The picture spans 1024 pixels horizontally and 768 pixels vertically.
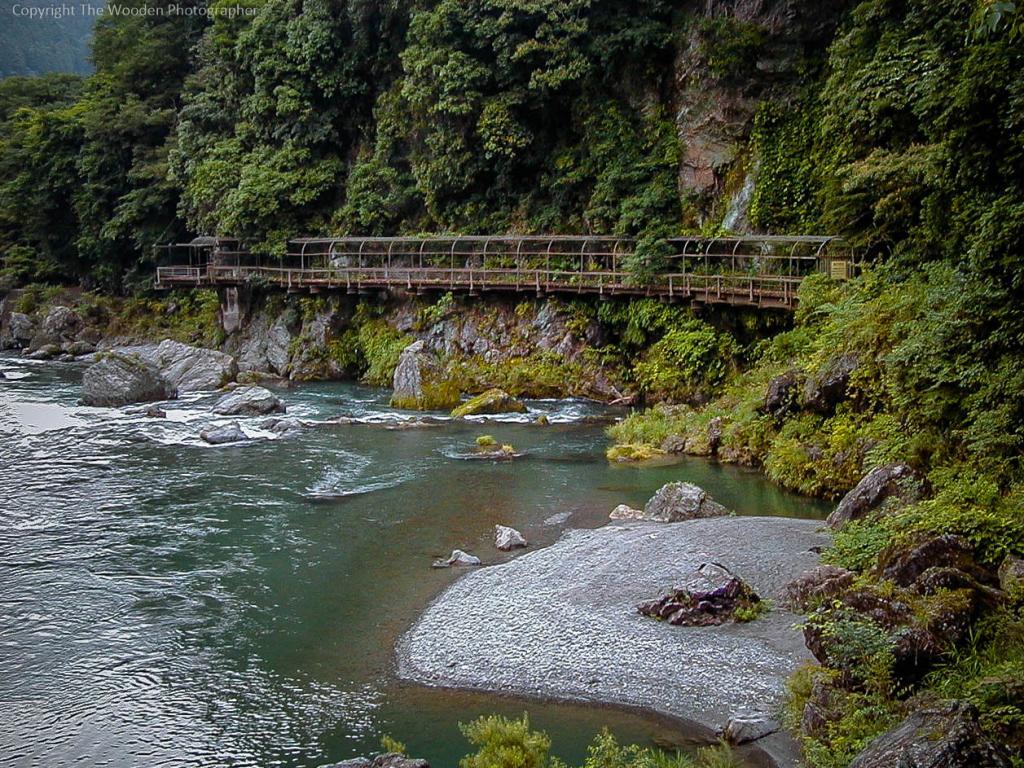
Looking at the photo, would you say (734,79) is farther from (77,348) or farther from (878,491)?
(77,348)

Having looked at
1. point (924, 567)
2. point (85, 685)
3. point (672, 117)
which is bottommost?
point (85, 685)

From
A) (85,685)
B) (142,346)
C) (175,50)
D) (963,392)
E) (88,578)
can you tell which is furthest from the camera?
(175,50)

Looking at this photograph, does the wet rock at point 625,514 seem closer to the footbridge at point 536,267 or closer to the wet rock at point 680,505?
the wet rock at point 680,505

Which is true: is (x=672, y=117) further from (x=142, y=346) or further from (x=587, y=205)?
(x=142, y=346)

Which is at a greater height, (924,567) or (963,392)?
(963,392)

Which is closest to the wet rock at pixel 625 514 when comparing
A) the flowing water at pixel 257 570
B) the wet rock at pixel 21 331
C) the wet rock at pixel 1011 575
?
the flowing water at pixel 257 570

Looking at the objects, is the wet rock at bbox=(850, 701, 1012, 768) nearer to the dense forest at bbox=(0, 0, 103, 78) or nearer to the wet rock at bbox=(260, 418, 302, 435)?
the wet rock at bbox=(260, 418, 302, 435)

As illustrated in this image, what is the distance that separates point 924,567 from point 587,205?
2538 cm

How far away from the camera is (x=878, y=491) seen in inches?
557

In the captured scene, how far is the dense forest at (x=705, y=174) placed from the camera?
468 inches

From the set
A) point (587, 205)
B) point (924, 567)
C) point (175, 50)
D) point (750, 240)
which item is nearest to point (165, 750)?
point (924, 567)

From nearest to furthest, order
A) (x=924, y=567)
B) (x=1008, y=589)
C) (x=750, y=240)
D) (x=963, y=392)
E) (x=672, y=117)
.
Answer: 1. (x=1008, y=589)
2. (x=924, y=567)
3. (x=963, y=392)
4. (x=750, y=240)
5. (x=672, y=117)

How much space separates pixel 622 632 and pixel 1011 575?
4534 mm

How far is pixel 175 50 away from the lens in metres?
51.2
